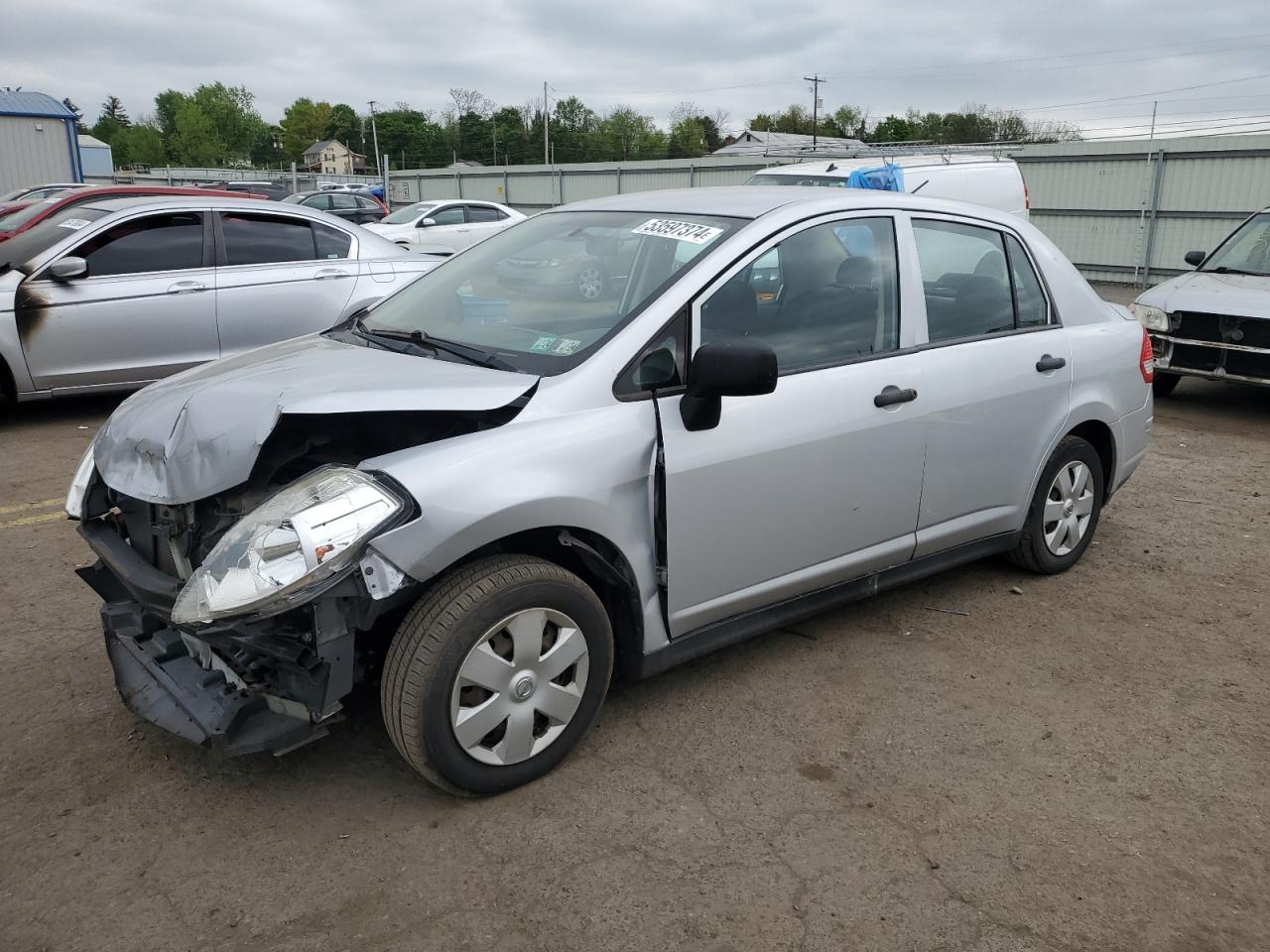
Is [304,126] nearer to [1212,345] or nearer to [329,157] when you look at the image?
[329,157]

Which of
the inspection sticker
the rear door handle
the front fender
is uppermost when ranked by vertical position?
the inspection sticker

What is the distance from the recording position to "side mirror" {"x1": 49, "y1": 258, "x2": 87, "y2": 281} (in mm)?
7109

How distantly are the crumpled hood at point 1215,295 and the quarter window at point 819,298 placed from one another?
5559mm

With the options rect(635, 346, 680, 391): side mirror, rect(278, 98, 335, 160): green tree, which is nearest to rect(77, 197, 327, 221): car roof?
rect(635, 346, 680, 391): side mirror

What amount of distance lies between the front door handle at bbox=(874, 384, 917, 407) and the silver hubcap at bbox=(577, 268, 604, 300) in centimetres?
107

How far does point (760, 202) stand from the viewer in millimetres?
3771

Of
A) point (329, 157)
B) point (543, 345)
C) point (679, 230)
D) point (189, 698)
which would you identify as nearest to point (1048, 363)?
point (679, 230)

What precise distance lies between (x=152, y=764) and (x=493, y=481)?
145cm

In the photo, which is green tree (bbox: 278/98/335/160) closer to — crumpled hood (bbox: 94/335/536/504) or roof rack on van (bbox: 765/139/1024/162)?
roof rack on van (bbox: 765/139/1024/162)

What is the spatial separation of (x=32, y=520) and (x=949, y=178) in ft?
31.6

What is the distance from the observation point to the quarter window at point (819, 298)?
11.3ft

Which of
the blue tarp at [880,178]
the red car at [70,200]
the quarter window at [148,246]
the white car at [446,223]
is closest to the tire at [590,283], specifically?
the quarter window at [148,246]

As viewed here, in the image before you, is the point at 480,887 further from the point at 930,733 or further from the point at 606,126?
the point at 606,126

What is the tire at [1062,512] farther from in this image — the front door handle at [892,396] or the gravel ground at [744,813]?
the front door handle at [892,396]
